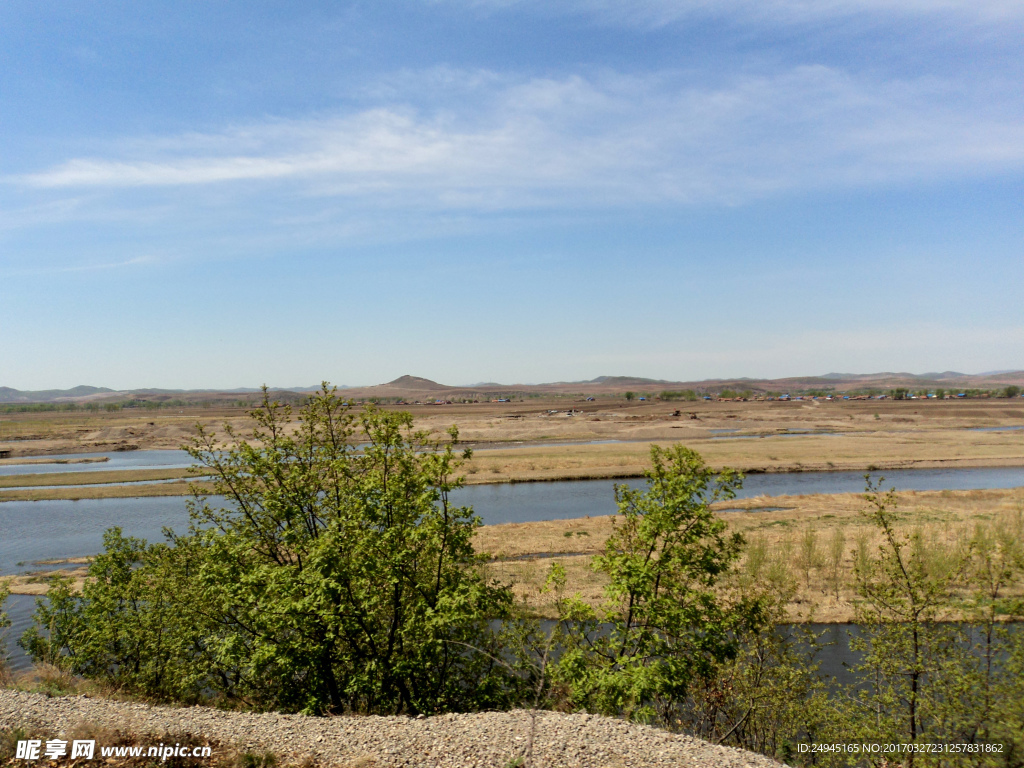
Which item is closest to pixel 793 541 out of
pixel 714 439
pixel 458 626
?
pixel 458 626

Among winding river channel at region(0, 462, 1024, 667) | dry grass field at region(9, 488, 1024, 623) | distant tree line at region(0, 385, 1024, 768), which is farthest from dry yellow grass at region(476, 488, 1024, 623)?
distant tree line at region(0, 385, 1024, 768)

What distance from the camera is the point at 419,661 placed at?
45.8 ft

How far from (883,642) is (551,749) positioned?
8175 mm

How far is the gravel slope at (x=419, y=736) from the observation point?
10.6 m

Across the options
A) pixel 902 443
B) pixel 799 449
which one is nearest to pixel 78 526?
pixel 799 449

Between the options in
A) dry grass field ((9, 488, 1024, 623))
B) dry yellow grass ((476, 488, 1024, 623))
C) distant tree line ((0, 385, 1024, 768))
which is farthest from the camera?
dry yellow grass ((476, 488, 1024, 623))

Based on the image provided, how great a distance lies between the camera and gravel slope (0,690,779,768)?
10.6 m

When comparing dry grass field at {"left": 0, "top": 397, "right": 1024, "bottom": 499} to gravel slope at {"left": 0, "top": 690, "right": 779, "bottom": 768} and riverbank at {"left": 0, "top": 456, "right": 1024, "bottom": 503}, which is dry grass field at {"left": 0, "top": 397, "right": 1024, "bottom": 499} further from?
gravel slope at {"left": 0, "top": 690, "right": 779, "bottom": 768}

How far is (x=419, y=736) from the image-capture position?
1132 cm

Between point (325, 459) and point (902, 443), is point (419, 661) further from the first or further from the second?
point (902, 443)

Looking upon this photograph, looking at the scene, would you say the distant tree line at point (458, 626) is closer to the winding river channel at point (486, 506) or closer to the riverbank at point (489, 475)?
the winding river channel at point (486, 506)

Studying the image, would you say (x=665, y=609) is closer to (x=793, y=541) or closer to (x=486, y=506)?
(x=793, y=541)

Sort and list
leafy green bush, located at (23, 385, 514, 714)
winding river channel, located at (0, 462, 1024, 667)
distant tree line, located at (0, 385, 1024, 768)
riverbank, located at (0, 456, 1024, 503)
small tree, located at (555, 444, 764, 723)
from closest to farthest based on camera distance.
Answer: small tree, located at (555, 444, 764, 723), distant tree line, located at (0, 385, 1024, 768), leafy green bush, located at (23, 385, 514, 714), winding river channel, located at (0, 462, 1024, 667), riverbank, located at (0, 456, 1024, 503)

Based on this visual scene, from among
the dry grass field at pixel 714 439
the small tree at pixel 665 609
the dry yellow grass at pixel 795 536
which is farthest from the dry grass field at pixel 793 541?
the dry grass field at pixel 714 439
